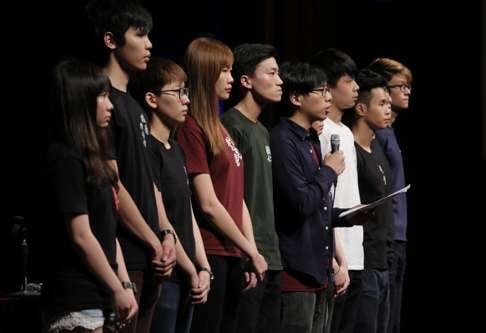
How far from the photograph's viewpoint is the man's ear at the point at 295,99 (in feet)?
Result: 13.6

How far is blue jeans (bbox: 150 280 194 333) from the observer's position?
3.27 m

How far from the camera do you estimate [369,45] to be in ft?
20.2

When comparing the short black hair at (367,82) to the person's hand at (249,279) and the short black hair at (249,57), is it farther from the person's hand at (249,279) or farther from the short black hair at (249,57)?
the person's hand at (249,279)

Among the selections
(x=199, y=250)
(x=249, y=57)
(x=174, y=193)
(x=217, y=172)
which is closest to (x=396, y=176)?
(x=249, y=57)

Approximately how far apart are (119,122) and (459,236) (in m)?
3.62

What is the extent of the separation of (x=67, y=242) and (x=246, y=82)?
1371 mm

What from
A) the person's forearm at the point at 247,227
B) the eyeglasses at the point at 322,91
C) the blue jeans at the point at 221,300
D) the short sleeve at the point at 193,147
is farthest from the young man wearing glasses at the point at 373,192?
the short sleeve at the point at 193,147

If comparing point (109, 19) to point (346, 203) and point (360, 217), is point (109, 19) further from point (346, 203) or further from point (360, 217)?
point (346, 203)

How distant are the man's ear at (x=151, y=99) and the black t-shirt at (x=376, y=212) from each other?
51.5 inches

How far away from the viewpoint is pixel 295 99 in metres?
4.15

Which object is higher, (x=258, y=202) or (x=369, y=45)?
(x=369, y=45)

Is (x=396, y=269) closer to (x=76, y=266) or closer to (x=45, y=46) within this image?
(x=45, y=46)

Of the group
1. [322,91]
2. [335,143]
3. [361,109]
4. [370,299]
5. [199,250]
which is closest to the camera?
[199,250]

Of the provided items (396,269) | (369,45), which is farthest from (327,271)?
(369,45)
